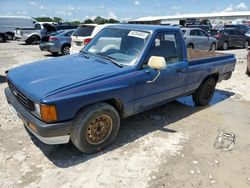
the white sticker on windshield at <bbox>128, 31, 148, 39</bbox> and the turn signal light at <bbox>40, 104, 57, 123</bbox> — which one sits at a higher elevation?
the white sticker on windshield at <bbox>128, 31, 148, 39</bbox>

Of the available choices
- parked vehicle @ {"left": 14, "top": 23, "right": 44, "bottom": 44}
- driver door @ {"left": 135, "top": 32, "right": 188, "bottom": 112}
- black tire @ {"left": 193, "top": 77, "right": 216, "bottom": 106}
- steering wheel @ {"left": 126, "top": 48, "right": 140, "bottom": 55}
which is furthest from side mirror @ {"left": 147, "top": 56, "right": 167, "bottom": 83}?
parked vehicle @ {"left": 14, "top": 23, "right": 44, "bottom": 44}

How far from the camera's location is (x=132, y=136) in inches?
182

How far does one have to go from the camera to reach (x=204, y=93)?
20.1 feet

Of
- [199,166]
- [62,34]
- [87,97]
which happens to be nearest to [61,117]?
[87,97]

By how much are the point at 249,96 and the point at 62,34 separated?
1052 cm

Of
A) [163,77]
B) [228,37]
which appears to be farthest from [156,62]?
[228,37]

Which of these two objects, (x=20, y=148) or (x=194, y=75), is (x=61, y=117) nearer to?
(x=20, y=148)

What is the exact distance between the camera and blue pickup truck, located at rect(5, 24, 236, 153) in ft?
11.2

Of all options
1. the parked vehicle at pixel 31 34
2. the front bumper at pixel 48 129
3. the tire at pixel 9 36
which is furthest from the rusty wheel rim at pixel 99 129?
the tire at pixel 9 36

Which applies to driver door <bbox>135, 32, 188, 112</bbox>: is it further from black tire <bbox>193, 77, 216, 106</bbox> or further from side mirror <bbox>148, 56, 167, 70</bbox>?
black tire <bbox>193, 77, 216, 106</bbox>

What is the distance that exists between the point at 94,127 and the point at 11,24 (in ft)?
87.9

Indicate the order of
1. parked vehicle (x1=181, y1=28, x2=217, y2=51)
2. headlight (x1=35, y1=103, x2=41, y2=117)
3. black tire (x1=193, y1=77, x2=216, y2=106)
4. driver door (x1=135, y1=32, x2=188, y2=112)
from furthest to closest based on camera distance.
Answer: parked vehicle (x1=181, y1=28, x2=217, y2=51)
black tire (x1=193, y1=77, x2=216, y2=106)
driver door (x1=135, y1=32, x2=188, y2=112)
headlight (x1=35, y1=103, x2=41, y2=117)

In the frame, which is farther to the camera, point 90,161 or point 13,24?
point 13,24

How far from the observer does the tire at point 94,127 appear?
3.60 meters
